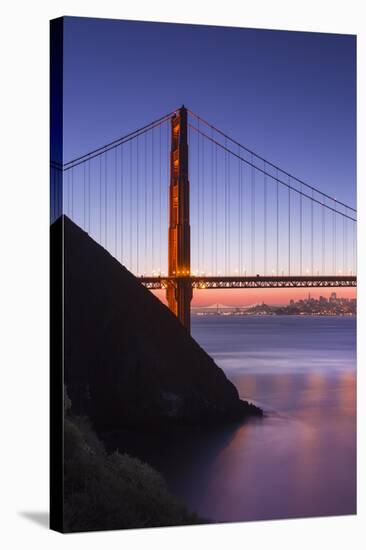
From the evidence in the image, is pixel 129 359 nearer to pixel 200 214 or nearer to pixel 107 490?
pixel 107 490

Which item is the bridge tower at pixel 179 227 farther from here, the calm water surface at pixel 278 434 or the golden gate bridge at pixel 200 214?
the calm water surface at pixel 278 434

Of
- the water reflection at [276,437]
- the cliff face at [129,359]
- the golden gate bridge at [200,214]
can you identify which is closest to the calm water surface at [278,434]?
the water reflection at [276,437]

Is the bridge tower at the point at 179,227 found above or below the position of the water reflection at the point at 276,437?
above

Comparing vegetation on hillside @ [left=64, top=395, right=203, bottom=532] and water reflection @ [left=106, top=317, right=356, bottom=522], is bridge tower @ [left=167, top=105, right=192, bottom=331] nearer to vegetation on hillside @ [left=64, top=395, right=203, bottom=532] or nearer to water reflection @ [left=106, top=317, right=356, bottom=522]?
water reflection @ [left=106, top=317, right=356, bottom=522]

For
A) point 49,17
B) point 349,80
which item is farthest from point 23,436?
point 349,80
